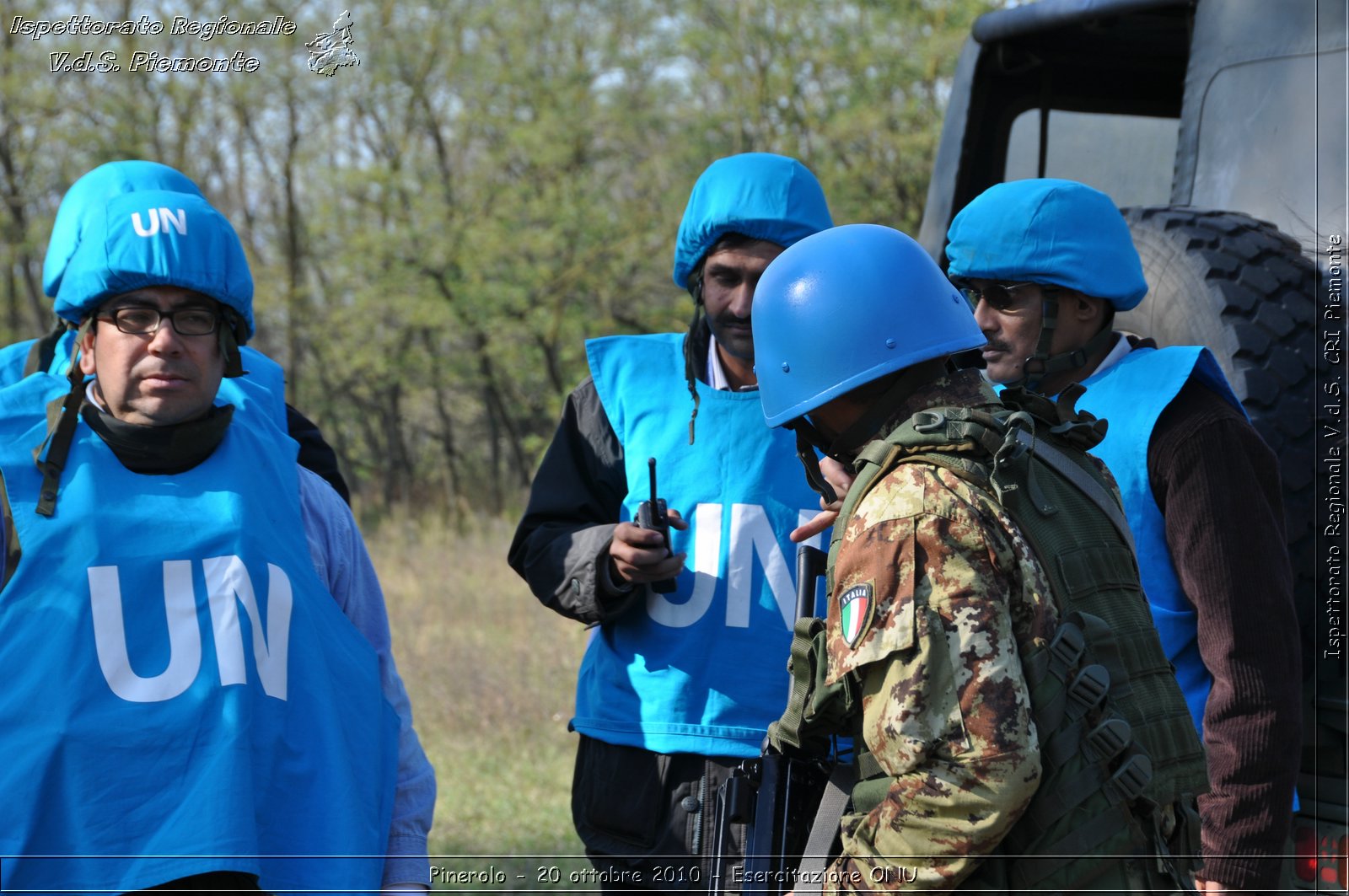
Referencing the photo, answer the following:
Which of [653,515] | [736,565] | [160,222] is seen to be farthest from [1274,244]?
[160,222]

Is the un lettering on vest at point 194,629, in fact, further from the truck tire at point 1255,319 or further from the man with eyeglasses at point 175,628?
the truck tire at point 1255,319

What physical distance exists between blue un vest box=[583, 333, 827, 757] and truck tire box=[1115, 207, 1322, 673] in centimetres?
112

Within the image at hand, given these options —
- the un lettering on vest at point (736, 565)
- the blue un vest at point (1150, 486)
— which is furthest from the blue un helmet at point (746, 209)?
the blue un vest at point (1150, 486)

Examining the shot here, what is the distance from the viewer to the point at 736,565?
2883mm

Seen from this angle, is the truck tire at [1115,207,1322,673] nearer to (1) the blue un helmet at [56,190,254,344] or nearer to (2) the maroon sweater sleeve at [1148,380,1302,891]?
(2) the maroon sweater sleeve at [1148,380,1302,891]

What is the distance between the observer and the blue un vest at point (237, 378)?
255 centimetres

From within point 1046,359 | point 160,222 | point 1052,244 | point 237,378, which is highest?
point 1052,244

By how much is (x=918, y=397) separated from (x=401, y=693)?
46.7 inches

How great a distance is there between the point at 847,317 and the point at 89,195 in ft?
5.10

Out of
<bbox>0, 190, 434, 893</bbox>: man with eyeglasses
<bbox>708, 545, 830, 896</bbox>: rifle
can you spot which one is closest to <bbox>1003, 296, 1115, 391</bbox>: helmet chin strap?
<bbox>708, 545, 830, 896</bbox>: rifle

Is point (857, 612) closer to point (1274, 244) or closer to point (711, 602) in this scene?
point (711, 602)

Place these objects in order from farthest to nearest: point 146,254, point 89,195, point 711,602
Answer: point 711,602 → point 89,195 → point 146,254

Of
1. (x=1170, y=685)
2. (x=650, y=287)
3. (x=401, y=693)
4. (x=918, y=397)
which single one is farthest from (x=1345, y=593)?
(x=650, y=287)

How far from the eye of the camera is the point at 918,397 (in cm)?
199
